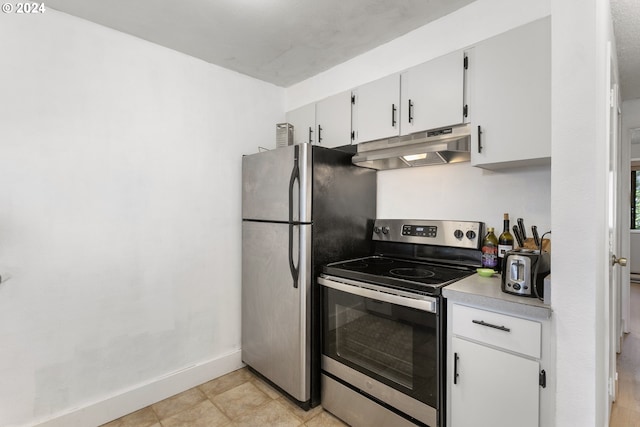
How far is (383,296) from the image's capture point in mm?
1694

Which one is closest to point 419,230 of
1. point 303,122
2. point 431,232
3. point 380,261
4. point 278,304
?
point 431,232

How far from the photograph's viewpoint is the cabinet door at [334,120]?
7.87ft

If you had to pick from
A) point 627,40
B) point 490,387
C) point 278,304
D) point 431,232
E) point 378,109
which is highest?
point 627,40

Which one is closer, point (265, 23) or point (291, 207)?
point (265, 23)

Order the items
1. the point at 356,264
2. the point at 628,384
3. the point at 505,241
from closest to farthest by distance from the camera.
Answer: the point at 505,241 → the point at 356,264 → the point at 628,384

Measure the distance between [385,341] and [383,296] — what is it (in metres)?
0.26

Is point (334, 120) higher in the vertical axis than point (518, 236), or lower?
higher

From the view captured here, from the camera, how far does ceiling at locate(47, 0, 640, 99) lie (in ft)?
5.95

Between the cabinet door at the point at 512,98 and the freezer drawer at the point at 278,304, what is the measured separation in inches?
45.6

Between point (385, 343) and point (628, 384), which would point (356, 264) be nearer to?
point (385, 343)

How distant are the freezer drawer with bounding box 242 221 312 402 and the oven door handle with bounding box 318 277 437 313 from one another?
0.56 feet

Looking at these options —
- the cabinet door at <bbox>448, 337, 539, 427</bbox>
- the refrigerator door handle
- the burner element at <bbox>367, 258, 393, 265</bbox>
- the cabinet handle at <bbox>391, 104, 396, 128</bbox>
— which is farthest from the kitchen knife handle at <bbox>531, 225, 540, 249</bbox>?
the refrigerator door handle

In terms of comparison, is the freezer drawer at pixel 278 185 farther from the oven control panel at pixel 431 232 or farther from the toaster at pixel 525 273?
the toaster at pixel 525 273

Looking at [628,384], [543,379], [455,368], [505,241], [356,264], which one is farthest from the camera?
[628,384]
